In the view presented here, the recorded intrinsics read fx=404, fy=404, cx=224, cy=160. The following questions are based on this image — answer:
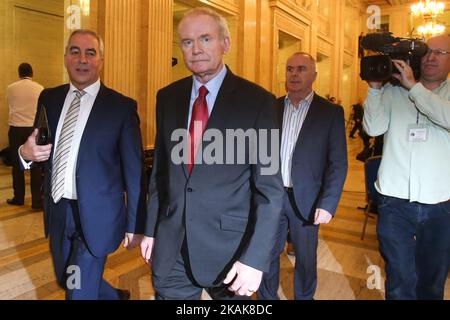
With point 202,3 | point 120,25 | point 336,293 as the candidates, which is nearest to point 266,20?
point 202,3

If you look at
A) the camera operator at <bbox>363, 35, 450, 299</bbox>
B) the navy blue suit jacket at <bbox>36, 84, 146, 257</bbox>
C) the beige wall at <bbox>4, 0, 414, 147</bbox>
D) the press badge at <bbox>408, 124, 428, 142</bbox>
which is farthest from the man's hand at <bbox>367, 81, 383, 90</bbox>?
the beige wall at <bbox>4, 0, 414, 147</bbox>

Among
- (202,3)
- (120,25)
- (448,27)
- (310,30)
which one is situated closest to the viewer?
(120,25)

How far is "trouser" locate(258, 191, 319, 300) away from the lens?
2.78 m

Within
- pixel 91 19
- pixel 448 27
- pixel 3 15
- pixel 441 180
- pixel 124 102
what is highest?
pixel 448 27

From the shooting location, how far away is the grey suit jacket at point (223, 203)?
163 centimetres

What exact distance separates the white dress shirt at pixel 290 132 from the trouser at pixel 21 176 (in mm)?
3993

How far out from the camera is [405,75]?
7.48ft

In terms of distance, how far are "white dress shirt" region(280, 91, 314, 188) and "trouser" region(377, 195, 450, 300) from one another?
0.73 m

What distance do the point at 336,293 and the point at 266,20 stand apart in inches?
382

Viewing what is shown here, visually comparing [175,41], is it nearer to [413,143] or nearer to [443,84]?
[443,84]

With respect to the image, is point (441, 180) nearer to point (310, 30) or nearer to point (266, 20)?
point (266, 20)

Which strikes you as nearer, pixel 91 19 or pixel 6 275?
pixel 6 275

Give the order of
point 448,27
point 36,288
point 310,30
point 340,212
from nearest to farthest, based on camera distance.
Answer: point 36,288, point 340,212, point 310,30, point 448,27

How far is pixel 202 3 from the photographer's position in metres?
9.12
